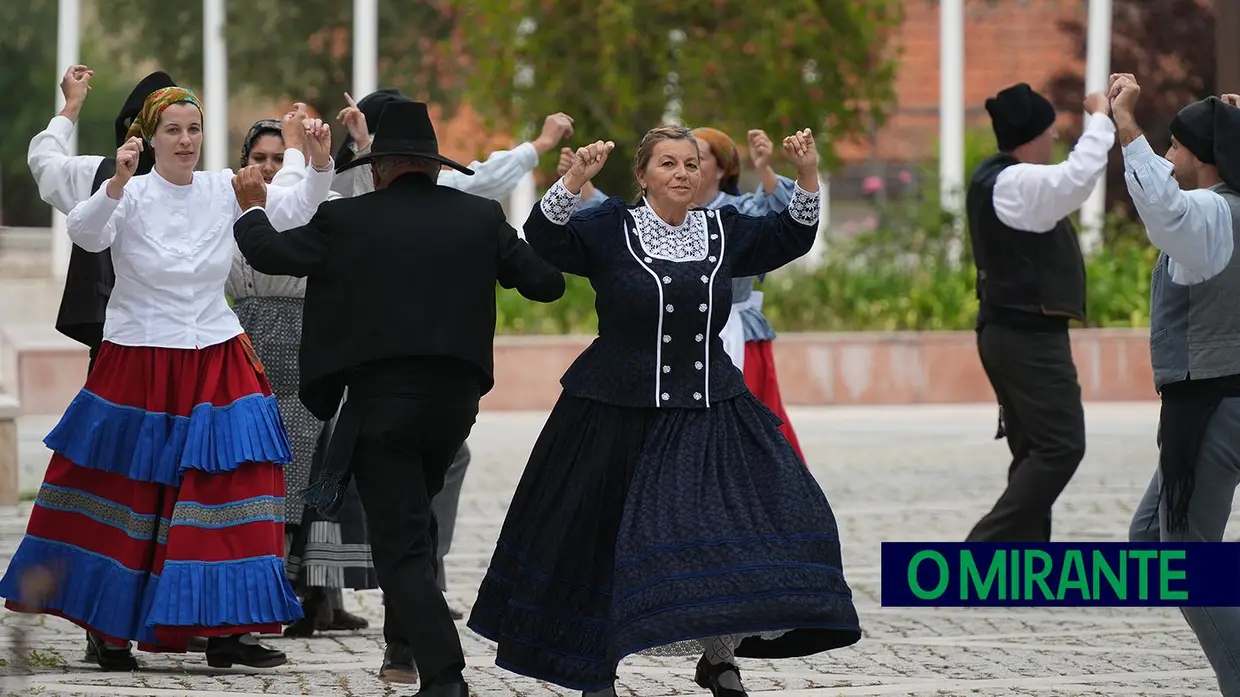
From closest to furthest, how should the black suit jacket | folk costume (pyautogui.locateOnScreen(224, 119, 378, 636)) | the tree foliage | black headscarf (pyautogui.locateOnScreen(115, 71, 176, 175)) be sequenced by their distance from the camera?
the black suit jacket
black headscarf (pyautogui.locateOnScreen(115, 71, 176, 175))
folk costume (pyautogui.locateOnScreen(224, 119, 378, 636))
the tree foliage

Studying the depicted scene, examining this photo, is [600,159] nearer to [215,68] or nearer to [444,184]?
[444,184]

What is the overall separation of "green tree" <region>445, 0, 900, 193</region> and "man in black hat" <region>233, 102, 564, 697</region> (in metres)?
12.7

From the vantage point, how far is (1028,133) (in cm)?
877

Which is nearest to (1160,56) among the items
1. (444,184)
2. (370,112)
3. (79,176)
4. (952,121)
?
(952,121)

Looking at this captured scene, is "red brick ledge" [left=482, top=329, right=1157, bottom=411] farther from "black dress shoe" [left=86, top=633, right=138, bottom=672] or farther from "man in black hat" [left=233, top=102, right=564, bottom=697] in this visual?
"man in black hat" [left=233, top=102, right=564, bottom=697]

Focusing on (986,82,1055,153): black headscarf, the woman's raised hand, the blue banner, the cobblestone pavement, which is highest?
(986,82,1055,153): black headscarf

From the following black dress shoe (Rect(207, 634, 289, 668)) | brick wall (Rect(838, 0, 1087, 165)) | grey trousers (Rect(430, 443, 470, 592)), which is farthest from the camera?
brick wall (Rect(838, 0, 1087, 165))

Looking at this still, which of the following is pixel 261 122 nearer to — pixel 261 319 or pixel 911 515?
pixel 261 319

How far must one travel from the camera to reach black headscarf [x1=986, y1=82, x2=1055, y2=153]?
28.7 ft

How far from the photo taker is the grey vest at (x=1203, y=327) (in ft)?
19.6

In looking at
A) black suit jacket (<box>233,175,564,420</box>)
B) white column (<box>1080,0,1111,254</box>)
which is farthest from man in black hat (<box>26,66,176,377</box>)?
white column (<box>1080,0,1111,254</box>)

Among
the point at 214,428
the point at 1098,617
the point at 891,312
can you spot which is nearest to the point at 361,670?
the point at 214,428

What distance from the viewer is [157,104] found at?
683 centimetres

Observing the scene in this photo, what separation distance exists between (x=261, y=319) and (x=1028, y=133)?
324 cm
